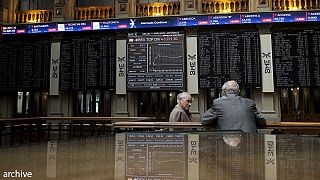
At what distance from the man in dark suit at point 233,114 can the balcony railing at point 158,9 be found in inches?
352

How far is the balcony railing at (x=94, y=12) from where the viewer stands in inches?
496

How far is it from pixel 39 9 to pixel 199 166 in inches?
541

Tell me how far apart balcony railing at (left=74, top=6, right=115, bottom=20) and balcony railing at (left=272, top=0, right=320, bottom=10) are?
20.8 ft

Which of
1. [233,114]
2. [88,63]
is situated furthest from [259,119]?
[88,63]

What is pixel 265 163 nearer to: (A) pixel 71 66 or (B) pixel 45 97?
(A) pixel 71 66

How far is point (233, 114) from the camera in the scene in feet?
11.7

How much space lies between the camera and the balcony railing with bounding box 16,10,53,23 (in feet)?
43.1

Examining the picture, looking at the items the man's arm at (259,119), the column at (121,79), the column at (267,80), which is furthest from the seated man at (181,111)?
the column at (121,79)

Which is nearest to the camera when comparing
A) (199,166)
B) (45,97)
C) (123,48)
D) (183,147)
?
(199,166)

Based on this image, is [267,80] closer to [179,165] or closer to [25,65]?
[25,65]

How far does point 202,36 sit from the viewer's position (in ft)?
37.3

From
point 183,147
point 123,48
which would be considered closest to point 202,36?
point 123,48

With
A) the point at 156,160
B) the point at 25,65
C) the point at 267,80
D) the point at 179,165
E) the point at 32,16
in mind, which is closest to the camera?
the point at 179,165

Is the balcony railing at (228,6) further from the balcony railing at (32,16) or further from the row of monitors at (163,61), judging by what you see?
the balcony railing at (32,16)
